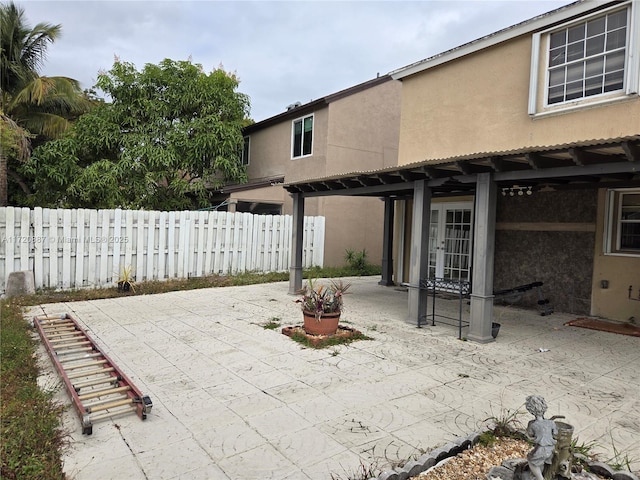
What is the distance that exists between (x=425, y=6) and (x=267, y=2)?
10.1 ft

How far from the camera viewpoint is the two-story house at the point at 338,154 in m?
14.1

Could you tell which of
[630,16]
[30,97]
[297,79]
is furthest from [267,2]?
[297,79]

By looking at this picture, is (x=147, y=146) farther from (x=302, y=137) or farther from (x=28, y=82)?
(x=302, y=137)

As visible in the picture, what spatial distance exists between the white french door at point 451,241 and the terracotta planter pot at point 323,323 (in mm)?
4850

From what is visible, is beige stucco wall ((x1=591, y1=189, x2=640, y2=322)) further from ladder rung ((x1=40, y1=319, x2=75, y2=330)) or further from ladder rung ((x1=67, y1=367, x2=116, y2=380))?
ladder rung ((x1=40, y1=319, x2=75, y2=330))

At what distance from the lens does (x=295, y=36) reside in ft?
31.4

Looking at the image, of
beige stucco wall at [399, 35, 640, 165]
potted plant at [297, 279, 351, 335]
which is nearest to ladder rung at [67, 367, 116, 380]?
potted plant at [297, 279, 351, 335]

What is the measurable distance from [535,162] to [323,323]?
351 centimetres

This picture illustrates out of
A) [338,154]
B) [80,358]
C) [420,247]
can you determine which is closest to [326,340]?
[420,247]

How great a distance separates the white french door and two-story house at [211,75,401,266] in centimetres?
449

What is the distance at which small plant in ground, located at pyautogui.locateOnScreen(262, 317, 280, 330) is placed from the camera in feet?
22.2

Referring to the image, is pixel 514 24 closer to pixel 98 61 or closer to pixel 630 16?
pixel 630 16

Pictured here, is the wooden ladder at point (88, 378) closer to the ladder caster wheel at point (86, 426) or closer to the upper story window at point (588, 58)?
the ladder caster wheel at point (86, 426)

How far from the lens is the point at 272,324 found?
22.8 feet
